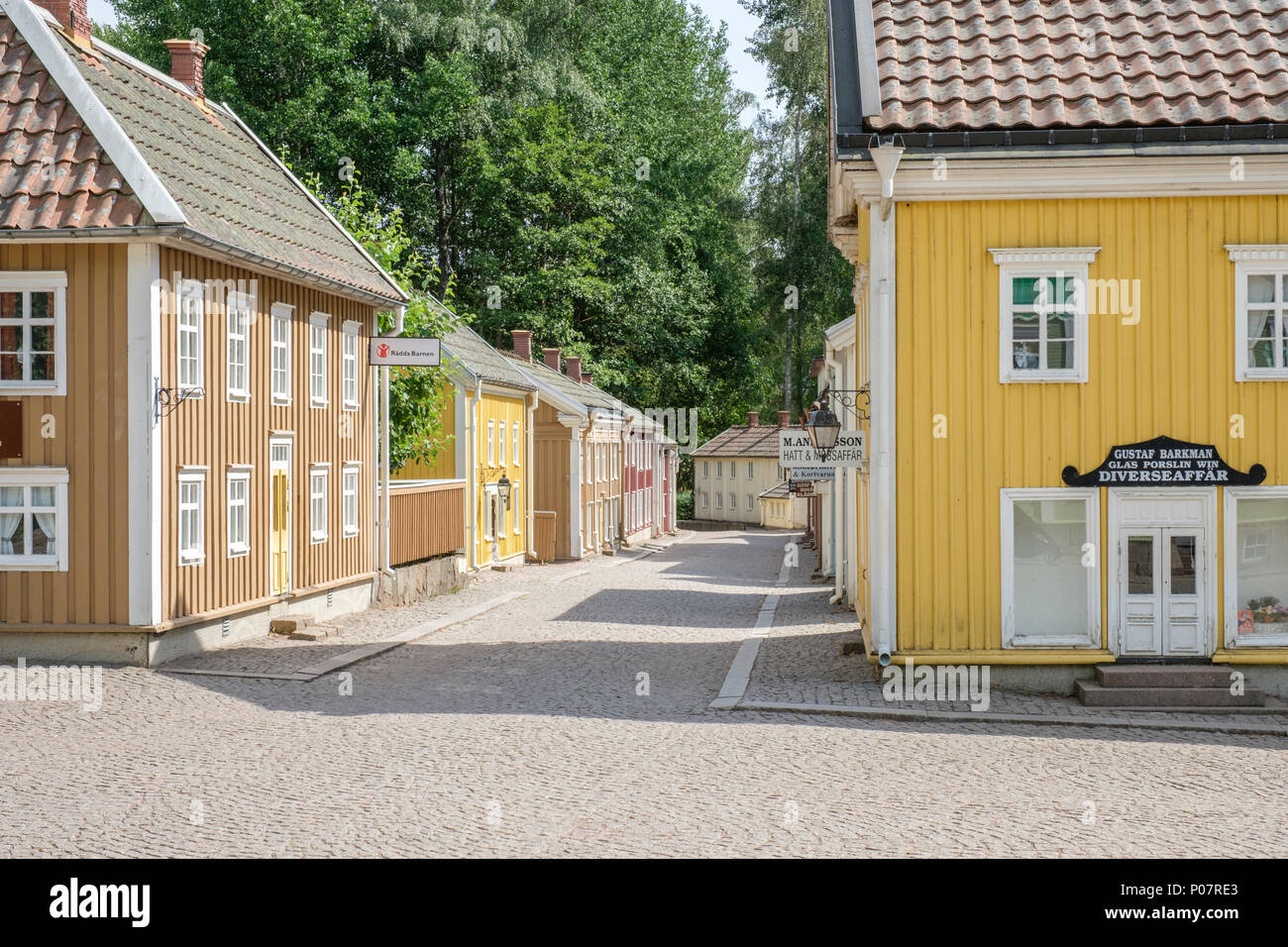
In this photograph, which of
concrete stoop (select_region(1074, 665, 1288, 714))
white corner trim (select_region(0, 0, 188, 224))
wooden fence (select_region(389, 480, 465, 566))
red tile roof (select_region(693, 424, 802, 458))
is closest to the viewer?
concrete stoop (select_region(1074, 665, 1288, 714))

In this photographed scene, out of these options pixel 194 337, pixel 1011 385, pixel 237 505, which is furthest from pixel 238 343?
pixel 1011 385

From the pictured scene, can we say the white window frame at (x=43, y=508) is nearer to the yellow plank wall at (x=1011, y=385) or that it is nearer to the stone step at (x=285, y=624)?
the stone step at (x=285, y=624)

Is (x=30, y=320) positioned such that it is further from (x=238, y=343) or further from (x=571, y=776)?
(x=571, y=776)

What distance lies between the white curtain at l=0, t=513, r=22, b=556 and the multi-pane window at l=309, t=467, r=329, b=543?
497 cm

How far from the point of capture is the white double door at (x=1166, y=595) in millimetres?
13648

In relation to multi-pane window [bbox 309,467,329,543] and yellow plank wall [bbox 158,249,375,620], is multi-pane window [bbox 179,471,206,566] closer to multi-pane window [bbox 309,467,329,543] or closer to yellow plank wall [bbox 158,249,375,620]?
yellow plank wall [bbox 158,249,375,620]

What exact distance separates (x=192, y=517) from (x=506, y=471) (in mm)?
19396

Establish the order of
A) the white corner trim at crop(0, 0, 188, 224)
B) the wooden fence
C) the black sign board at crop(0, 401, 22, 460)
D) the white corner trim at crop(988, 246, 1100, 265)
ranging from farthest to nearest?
the wooden fence → the black sign board at crop(0, 401, 22, 460) → the white corner trim at crop(0, 0, 188, 224) → the white corner trim at crop(988, 246, 1100, 265)

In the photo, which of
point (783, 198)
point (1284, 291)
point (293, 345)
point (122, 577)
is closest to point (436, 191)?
point (783, 198)

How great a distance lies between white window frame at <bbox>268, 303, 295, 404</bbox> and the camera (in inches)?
723

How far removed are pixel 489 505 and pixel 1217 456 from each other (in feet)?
71.6

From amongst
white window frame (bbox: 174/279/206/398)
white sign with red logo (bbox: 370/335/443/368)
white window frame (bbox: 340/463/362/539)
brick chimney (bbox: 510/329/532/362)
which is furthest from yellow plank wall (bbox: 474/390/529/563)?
white window frame (bbox: 174/279/206/398)

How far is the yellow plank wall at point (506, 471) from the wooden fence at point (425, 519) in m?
3.72

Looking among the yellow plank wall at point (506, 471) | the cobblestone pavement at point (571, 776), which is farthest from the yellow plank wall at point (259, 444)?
the yellow plank wall at point (506, 471)
